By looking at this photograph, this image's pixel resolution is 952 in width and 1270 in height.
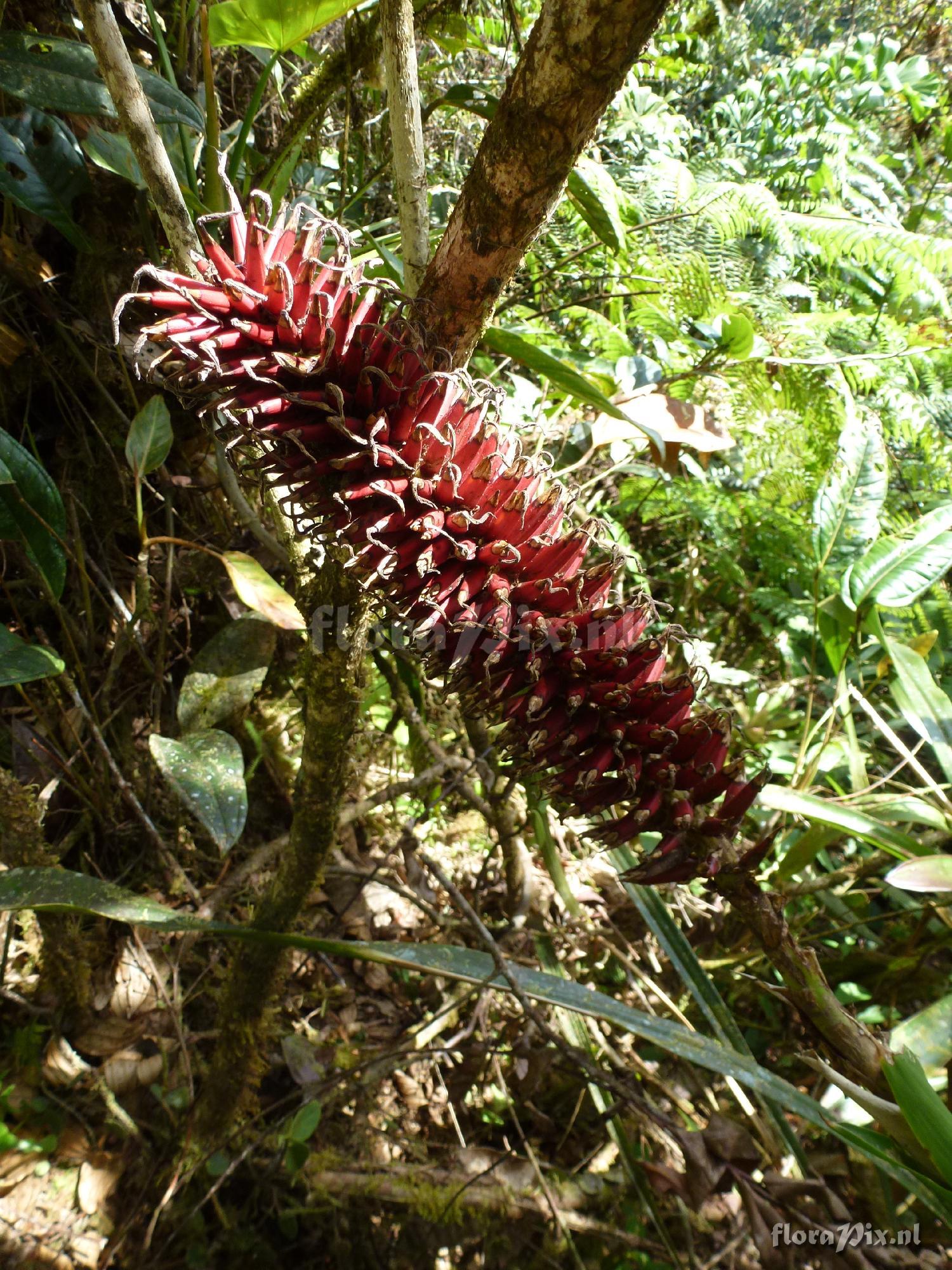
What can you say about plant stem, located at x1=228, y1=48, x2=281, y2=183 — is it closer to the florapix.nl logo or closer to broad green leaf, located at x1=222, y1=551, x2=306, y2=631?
broad green leaf, located at x1=222, y1=551, x2=306, y2=631

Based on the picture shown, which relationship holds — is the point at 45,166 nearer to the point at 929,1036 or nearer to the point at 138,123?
the point at 138,123

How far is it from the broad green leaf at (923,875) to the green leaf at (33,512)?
4.12ft

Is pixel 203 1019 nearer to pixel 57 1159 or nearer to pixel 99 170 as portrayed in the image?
pixel 57 1159

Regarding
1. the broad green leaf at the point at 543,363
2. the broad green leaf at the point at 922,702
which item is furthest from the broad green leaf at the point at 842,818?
the broad green leaf at the point at 543,363

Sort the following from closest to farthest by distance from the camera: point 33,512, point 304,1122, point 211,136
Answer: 1. point 211,136
2. point 33,512
3. point 304,1122

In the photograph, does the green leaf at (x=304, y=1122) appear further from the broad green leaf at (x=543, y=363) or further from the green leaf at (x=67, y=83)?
the green leaf at (x=67, y=83)

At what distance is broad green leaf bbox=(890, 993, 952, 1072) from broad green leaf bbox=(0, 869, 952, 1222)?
21 cm

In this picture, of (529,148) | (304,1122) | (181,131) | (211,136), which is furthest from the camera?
(304,1122)

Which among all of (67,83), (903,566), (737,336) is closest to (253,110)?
(67,83)

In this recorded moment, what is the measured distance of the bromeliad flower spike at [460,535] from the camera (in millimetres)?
623

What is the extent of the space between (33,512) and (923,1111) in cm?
127

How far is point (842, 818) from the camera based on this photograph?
3.78 ft

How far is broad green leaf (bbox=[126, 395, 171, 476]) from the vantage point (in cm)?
112

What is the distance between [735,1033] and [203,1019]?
1083 mm
